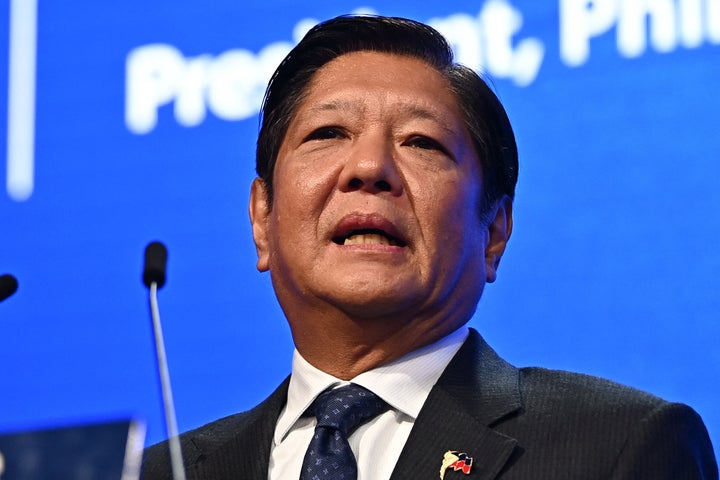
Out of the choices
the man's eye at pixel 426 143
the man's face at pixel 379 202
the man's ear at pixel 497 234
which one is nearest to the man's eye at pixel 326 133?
the man's face at pixel 379 202

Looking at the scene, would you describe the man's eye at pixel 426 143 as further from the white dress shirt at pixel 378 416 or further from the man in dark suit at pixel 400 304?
the white dress shirt at pixel 378 416

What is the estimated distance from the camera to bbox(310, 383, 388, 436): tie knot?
225cm

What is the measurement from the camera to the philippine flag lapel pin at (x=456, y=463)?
212 centimetres

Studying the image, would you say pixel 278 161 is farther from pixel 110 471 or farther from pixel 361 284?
pixel 110 471

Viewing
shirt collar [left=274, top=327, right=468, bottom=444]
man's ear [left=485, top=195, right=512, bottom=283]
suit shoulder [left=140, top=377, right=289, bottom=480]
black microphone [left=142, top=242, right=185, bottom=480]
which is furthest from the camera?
man's ear [left=485, top=195, right=512, bottom=283]

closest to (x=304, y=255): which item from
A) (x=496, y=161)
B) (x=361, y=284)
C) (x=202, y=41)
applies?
(x=361, y=284)

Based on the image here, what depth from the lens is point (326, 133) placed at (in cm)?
250

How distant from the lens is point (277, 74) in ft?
8.84

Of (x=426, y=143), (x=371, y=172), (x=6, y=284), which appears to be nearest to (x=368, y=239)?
(x=371, y=172)

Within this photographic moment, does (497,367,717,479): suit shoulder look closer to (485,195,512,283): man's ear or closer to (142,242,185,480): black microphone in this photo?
(485,195,512,283): man's ear

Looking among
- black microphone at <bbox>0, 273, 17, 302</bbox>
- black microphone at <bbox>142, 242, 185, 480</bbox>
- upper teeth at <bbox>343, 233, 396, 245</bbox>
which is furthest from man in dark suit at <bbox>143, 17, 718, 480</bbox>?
black microphone at <bbox>0, 273, 17, 302</bbox>

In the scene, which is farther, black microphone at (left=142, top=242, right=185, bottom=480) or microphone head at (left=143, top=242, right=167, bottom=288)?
microphone head at (left=143, top=242, right=167, bottom=288)

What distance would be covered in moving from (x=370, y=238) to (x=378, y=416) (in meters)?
0.32

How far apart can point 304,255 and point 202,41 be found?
1.26 metres
